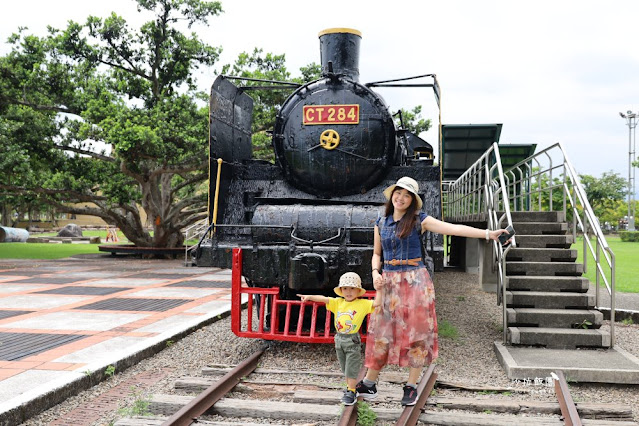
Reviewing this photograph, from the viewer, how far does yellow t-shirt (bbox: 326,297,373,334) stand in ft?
11.8

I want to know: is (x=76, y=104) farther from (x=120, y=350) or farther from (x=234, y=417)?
(x=234, y=417)

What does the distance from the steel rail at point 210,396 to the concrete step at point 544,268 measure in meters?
3.24

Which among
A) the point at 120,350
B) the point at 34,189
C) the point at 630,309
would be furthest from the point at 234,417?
the point at 34,189

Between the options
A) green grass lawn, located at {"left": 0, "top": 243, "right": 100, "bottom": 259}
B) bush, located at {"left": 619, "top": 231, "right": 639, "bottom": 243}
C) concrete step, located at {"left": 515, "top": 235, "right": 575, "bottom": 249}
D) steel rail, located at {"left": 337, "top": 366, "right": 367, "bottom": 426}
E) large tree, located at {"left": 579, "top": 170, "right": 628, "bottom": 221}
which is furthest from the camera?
large tree, located at {"left": 579, "top": 170, "right": 628, "bottom": 221}

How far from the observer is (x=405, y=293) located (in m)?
3.56

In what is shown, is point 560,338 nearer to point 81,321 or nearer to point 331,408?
point 331,408

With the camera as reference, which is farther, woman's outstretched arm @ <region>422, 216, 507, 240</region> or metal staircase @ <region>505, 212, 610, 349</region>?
metal staircase @ <region>505, 212, 610, 349</region>

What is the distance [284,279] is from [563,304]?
10.2 ft

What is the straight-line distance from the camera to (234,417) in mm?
3641

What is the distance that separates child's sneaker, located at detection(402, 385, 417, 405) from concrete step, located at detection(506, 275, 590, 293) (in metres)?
2.78

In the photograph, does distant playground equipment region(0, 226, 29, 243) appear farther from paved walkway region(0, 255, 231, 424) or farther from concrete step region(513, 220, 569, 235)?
concrete step region(513, 220, 569, 235)

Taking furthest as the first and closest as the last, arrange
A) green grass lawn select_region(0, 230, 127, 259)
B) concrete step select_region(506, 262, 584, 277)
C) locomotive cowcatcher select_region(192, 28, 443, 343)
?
green grass lawn select_region(0, 230, 127, 259) → concrete step select_region(506, 262, 584, 277) → locomotive cowcatcher select_region(192, 28, 443, 343)

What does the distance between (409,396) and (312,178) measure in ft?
9.66

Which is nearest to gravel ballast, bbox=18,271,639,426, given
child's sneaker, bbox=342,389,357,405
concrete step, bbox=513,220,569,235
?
child's sneaker, bbox=342,389,357,405
